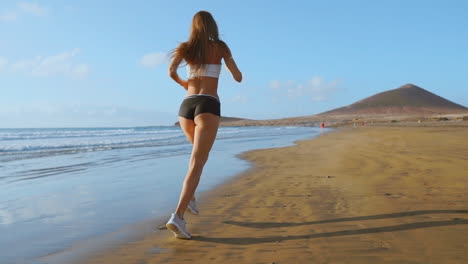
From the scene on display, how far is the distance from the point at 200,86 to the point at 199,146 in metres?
0.50

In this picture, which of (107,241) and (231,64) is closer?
(107,241)

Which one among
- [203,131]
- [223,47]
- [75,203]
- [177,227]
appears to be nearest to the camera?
[177,227]

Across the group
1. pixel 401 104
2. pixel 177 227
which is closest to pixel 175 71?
pixel 177 227

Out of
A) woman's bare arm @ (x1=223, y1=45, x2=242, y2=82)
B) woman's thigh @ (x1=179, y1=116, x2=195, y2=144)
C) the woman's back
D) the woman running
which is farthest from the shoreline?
woman's bare arm @ (x1=223, y1=45, x2=242, y2=82)

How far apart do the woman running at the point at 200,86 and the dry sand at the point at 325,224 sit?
50 cm

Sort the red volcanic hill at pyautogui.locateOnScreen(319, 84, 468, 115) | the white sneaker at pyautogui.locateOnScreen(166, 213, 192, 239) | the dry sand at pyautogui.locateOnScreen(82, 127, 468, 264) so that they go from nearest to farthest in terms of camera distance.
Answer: the dry sand at pyautogui.locateOnScreen(82, 127, 468, 264) < the white sneaker at pyautogui.locateOnScreen(166, 213, 192, 239) < the red volcanic hill at pyautogui.locateOnScreen(319, 84, 468, 115)

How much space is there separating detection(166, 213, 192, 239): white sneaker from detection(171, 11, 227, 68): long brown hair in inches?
49.2

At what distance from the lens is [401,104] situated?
110 metres

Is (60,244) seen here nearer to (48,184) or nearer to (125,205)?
(125,205)

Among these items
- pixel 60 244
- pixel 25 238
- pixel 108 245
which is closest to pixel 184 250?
pixel 108 245

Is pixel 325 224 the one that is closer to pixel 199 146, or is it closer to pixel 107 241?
pixel 199 146

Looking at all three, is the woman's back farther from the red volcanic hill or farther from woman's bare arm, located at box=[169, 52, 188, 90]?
the red volcanic hill

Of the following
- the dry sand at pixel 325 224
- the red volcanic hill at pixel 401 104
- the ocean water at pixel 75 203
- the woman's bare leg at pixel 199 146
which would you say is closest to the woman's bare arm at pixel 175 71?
the woman's bare leg at pixel 199 146

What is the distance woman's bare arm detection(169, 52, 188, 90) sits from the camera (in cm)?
308
